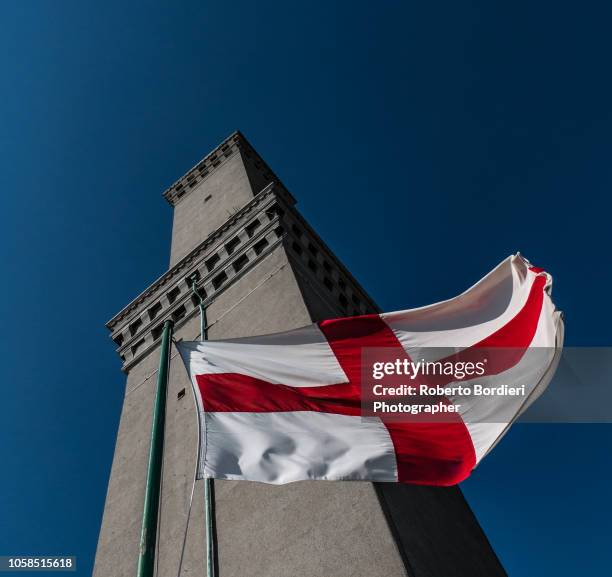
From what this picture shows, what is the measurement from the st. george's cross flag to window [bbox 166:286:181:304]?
430 inches

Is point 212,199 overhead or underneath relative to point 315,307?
overhead

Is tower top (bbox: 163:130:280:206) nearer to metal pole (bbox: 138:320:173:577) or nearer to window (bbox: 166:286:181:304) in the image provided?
window (bbox: 166:286:181:304)

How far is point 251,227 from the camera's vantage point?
20.0 meters

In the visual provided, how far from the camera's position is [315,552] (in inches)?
395

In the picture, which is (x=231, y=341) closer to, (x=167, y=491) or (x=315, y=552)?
(x=315, y=552)

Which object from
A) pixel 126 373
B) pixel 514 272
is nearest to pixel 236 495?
pixel 514 272

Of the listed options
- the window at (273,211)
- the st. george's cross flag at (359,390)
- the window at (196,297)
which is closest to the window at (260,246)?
the window at (273,211)

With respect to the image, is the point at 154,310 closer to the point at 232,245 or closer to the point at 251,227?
the point at 232,245

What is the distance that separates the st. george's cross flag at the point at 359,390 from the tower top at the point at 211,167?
77.3 ft

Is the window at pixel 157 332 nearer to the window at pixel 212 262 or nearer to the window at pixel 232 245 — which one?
the window at pixel 212 262

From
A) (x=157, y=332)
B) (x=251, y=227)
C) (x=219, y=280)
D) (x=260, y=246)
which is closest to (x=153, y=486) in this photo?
(x=219, y=280)

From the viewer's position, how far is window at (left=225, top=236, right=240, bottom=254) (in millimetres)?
19656

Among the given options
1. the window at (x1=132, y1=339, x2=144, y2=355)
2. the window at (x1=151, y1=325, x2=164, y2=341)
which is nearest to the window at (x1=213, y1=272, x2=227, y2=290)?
the window at (x1=151, y1=325, x2=164, y2=341)

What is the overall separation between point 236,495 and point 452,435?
4984 mm
